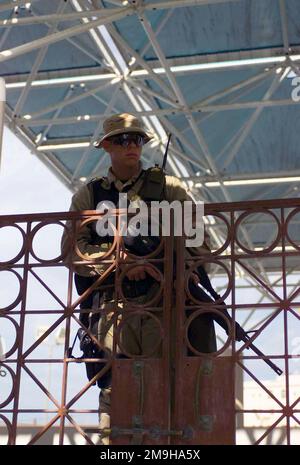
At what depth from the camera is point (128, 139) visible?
5273mm

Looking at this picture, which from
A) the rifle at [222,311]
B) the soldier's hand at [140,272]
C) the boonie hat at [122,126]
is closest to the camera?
the rifle at [222,311]

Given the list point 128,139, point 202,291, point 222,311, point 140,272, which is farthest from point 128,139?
point 222,311

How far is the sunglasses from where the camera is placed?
5.26 meters

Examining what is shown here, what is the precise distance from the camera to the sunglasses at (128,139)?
17.3 feet

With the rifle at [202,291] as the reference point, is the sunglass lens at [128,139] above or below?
above

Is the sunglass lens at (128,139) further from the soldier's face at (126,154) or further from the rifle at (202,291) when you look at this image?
the rifle at (202,291)

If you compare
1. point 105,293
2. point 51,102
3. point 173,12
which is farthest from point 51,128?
point 105,293

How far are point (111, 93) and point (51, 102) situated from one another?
3.26ft

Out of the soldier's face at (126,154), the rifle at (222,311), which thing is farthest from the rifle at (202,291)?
the soldier's face at (126,154)

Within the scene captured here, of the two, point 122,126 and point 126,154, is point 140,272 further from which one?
point 122,126

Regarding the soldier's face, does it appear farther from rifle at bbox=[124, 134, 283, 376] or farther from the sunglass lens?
rifle at bbox=[124, 134, 283, 376]

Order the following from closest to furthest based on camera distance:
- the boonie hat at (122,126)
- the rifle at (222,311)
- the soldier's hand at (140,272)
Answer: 1. the rifle at (222,311)
2. the soldier's hand at (140,272)
3. the boonie hat at (122,126)

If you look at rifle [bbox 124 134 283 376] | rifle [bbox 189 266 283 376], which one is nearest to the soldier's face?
rifle [bbox 124 134 283 376]
